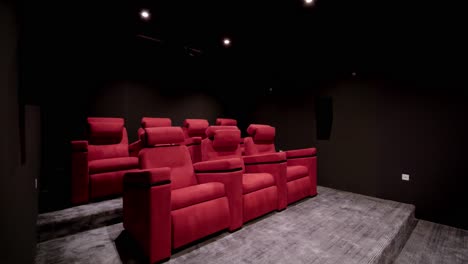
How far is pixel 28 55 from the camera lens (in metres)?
1.51

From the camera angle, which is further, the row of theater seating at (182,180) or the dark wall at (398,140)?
the dark wall at (398,140)

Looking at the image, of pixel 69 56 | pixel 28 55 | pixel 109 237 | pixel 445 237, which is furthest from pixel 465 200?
pixel 69 56

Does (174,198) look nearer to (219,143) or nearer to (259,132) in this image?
(219,143)

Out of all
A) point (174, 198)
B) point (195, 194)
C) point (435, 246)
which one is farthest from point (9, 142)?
point (435, 246)

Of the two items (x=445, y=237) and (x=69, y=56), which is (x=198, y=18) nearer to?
(x=69, y=56)

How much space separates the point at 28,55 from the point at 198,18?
3.27 m

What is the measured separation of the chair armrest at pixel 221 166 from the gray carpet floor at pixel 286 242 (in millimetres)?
643

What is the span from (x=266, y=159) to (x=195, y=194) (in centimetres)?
123

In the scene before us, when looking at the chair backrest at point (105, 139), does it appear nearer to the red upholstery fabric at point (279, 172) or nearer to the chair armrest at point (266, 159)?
the chair armrest at point (266, 159)

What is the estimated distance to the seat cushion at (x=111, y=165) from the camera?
322 cm

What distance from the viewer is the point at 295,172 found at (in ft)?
11.3

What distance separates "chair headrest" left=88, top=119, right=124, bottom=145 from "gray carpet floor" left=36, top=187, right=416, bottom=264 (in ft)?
5.13

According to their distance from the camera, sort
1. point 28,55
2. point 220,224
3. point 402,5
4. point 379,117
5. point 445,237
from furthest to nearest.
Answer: point 379,117
point 402,5
point 445,237
point 220,224
point 28,55

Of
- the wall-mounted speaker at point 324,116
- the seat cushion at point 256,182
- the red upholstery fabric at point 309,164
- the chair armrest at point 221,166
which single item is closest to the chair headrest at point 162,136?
the chair armrest at point 221,166
